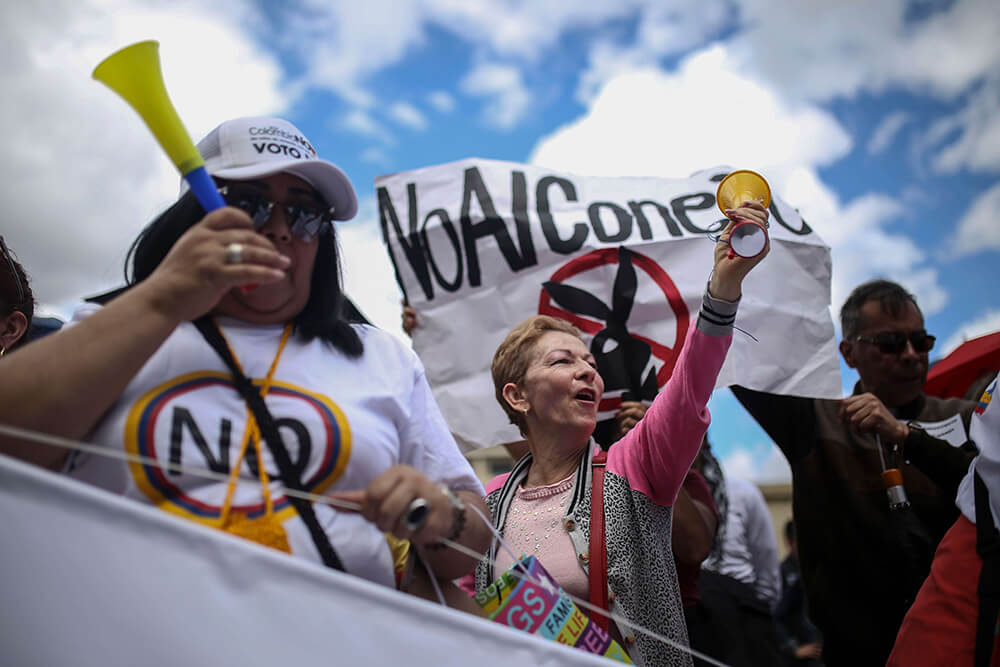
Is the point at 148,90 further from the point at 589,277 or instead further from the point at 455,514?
the point at 589,277

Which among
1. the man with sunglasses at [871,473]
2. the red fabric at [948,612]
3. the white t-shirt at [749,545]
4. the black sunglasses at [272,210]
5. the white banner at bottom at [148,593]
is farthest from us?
the white t-shirt at [749,545]

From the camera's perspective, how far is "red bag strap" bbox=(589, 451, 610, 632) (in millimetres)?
2135

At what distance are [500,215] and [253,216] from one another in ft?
7.89

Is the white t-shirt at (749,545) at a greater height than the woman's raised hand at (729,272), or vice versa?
the woman's raised hand at (729,272)

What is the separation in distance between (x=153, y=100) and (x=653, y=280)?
2.64 m

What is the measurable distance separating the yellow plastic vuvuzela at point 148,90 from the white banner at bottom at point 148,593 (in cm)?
58

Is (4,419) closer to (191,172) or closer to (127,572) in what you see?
(127,572)

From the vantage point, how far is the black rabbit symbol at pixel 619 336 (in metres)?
3.42

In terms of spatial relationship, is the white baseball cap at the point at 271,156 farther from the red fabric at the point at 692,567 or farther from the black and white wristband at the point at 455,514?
the red fabric at the point at 692,567

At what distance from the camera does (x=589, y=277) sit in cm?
371

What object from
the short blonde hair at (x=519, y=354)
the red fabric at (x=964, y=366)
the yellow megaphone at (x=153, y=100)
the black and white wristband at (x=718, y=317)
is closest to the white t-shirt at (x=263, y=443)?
the yellow megaphone at (x=153, y=100)

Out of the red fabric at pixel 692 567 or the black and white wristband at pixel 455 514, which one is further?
the red fabric at pixel 692 567

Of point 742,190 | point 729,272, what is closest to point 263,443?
point 729,272

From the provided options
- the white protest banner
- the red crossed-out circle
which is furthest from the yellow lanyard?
the red crossed-out circle
